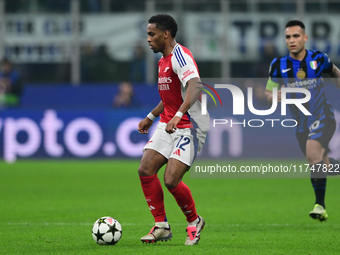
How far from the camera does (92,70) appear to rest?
20656 millimetres

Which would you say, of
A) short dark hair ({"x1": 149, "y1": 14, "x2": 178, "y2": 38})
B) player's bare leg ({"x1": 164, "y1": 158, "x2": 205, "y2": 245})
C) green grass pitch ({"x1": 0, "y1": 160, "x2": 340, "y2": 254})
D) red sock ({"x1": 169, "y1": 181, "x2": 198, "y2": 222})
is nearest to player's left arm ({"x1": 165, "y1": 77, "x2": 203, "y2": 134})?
player's bare leg ({"x1": 164, "y1": 158, "x2": 205, "y2": 245})

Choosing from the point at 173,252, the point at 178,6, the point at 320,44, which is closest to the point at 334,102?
the point at 320,44

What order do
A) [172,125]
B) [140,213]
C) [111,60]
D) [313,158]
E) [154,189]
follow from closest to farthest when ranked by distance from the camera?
[172,125] < [154,189] < [313,158] < [140,213] < [111,60]

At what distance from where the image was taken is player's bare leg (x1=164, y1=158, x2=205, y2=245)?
23.2 feet

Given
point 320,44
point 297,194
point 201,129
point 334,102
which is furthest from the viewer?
point 320,44

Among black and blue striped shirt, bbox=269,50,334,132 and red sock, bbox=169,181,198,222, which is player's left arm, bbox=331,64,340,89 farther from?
red sock, bbox=169,181,198,222

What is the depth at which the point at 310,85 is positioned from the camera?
888 centimetres

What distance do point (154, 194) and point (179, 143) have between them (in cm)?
56

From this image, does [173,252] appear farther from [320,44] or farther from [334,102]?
[320,44]

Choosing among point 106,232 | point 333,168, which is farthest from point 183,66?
point 333,168

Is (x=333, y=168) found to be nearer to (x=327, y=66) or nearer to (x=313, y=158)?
Result: (x=313, y=158)

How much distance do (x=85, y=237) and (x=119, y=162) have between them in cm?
1101

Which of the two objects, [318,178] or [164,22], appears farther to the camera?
[318,178]

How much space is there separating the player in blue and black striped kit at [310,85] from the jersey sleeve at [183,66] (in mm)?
1960
